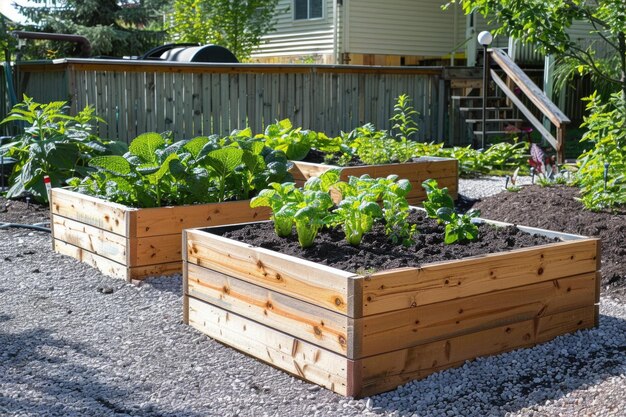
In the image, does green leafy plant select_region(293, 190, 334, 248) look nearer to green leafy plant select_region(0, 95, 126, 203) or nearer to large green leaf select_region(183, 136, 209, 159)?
large green leaf select_region(183, 136, 209, 159)

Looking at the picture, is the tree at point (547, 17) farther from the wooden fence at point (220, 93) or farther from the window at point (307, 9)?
the window at point (307, 9)

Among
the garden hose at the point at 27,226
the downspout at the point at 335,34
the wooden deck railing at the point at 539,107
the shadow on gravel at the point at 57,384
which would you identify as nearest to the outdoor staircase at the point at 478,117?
the wooden deck railing at the point at 539,107

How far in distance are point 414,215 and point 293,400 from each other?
6.54 feet

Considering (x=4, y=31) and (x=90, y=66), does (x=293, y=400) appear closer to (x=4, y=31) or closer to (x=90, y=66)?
(x=90, y=66)

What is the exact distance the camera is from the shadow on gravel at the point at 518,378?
366 cm

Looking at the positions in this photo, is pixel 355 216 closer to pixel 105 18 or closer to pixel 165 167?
pixel 165 167

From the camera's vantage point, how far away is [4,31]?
17297mm

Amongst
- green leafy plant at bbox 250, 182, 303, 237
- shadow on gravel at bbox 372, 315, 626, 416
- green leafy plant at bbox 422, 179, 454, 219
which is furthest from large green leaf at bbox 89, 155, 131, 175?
shadow on gravel at bbox 372, 315, 626, 416

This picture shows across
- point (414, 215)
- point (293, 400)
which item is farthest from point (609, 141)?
point (293, 400)

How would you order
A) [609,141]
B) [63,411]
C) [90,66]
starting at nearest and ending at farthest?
[63,411] < [609,141] < [90,66]

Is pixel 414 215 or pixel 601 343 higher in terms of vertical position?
pixel 414 215

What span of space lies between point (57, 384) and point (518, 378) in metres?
2.15

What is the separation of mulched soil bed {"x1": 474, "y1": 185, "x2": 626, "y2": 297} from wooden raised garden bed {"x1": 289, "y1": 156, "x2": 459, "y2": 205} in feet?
1.95

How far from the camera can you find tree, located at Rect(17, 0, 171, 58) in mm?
23125
